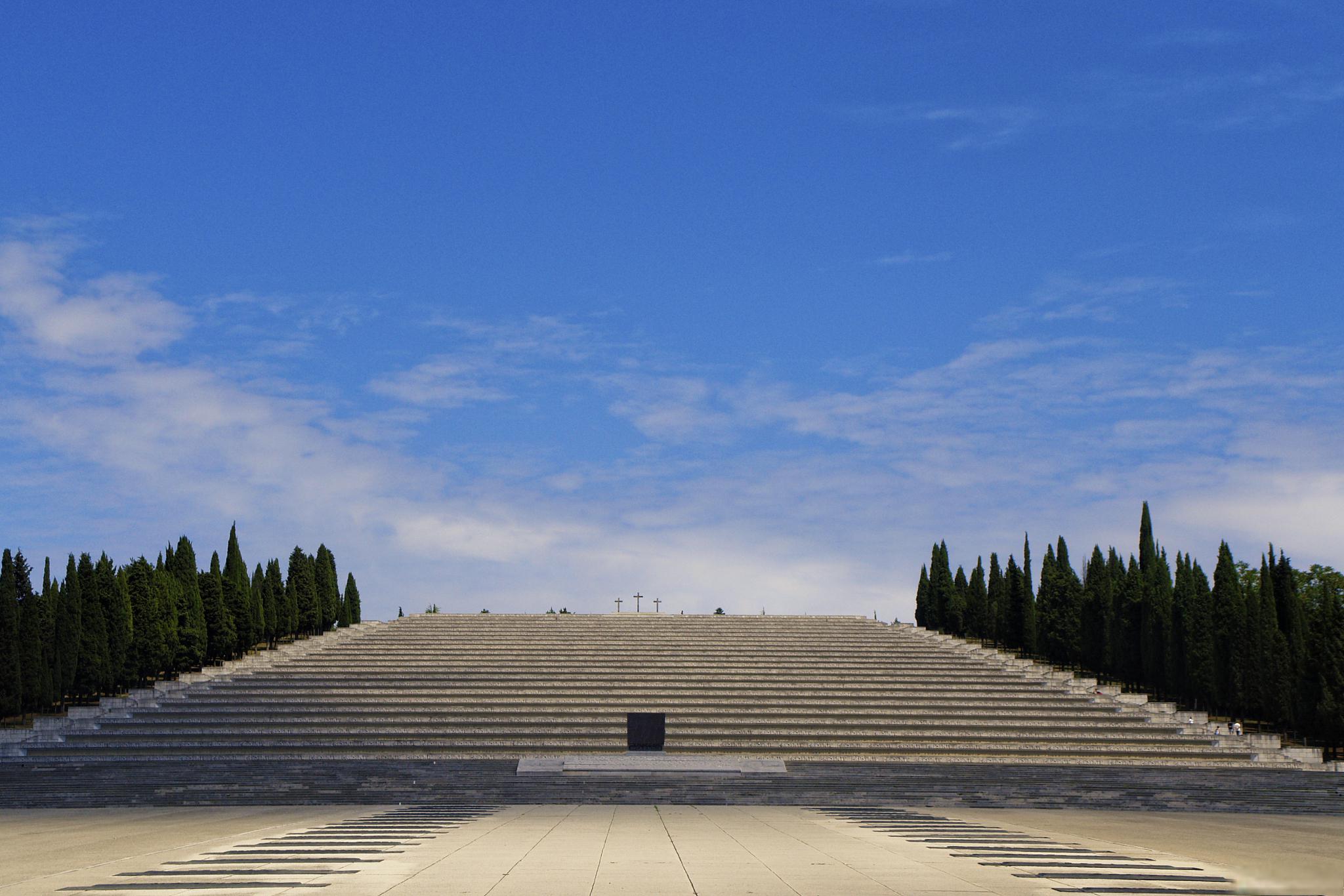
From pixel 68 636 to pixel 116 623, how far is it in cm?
173

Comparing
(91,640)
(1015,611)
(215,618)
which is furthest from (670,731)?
(1015,611)

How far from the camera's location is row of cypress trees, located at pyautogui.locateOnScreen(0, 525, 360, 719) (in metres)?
32.5

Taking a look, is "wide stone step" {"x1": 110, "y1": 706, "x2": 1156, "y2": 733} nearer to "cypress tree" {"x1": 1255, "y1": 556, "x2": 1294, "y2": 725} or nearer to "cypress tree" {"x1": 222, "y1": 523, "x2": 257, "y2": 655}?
"cypress tree" {"x1": 1255, "y1": 556, "x2": 1294, "y2": 725}

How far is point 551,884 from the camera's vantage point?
934 centimetres

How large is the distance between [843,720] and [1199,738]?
8822 millimetres

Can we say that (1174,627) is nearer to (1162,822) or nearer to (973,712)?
(973,712)

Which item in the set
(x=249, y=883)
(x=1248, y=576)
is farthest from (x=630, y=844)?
(x=1248, y=576)

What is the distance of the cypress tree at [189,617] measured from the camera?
38938 millimetres

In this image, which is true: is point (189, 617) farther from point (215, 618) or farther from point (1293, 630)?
point (1293, 630)

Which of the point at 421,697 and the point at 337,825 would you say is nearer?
the point at 337,825

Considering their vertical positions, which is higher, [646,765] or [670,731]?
[670,731]

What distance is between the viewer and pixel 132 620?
36.6 m

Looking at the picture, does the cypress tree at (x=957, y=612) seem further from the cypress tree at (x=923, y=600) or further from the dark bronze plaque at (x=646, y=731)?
the dark bronze plaque at (x=646, y=731)

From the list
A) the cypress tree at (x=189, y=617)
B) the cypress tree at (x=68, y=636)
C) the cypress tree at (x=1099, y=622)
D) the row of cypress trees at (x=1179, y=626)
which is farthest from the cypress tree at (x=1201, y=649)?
the cypress tree at (x=68, y=636)
